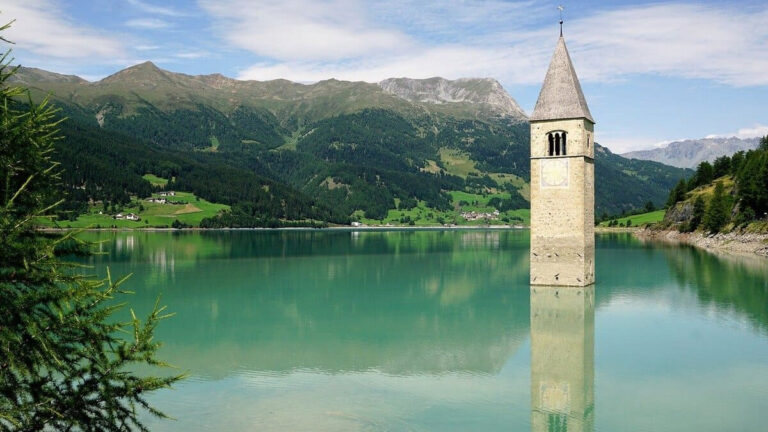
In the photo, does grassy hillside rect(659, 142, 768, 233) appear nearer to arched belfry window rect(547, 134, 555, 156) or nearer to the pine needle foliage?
arched belfry window rect(547, 134, 555, 156)

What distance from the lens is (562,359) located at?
2480cm

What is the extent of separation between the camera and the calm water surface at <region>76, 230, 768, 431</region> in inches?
699

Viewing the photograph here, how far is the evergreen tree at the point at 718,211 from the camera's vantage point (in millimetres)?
86062

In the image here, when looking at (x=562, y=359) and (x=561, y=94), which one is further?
(x=561, y=94)

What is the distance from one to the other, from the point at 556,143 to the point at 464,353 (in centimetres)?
1976

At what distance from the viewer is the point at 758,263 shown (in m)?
59.3

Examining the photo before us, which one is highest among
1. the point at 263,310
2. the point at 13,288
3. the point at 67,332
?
the point at 13,288

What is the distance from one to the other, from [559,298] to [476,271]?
22.2 meters

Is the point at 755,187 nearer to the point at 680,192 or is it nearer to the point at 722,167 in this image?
the point at 680,192

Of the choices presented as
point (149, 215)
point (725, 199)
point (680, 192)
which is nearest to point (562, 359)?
point (725, 199)

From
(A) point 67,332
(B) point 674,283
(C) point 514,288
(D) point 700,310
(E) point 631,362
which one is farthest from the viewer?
(B) point 674,283

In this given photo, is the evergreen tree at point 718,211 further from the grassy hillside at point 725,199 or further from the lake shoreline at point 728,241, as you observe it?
the lake shoreline at point 728,241

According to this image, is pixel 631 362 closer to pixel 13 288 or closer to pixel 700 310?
pixel 700 310

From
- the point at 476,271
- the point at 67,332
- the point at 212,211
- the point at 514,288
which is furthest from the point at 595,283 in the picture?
the point at 212,211
